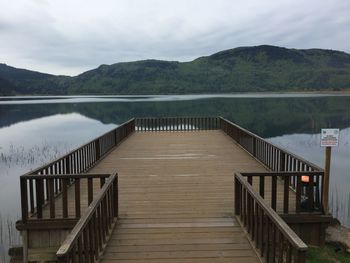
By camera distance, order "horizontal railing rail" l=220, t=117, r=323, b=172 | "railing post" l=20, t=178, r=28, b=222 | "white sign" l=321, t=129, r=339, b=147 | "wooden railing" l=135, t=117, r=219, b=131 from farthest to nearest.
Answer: "wooden railing" l=135, t=117, r=219, b=131
"horizontal railing rail" l=220, t=117, r=323, b=172
"white sign" l=321, t=129, r=339, b=147
"railing post" l=20, t=178, r=28, b=222

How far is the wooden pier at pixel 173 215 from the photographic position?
433 cm

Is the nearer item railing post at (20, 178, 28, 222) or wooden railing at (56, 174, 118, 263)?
wooden railing at (56, 174, 118, 263)

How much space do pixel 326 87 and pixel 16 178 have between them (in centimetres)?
16933

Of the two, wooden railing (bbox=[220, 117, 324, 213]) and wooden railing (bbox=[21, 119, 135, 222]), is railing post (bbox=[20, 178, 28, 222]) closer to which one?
wooden railing (bbox=[21, 119, 135, 222])

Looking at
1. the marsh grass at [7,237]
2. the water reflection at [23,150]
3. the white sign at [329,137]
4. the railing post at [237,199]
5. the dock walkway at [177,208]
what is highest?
the white sign at [329,137]

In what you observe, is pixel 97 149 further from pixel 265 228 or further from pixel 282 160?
pixel 265 228

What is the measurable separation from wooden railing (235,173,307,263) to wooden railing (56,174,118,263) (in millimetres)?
1983

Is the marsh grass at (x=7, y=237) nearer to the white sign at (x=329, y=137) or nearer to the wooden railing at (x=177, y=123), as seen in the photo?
the white sign at (x=329, y=137)

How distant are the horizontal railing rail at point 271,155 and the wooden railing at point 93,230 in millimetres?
3422

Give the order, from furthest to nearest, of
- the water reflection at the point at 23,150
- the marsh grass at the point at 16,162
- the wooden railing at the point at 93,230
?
1. the water reflection at the point at 23,150
2. the marsh grass at the point at 16,162
3. the wooden railing at the point at 93,230

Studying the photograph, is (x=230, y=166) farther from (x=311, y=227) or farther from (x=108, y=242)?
(x=108, y=242)

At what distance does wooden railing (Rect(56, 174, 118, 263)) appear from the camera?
3.40 meters

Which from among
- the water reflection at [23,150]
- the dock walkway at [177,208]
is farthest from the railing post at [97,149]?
the water reflection at [23,150]

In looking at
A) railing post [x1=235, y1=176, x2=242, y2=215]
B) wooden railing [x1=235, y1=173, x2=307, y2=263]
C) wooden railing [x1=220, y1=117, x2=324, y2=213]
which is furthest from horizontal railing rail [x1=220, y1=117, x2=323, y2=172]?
wooden railing [x1=235, y1=173, x2=307, y2=263]
